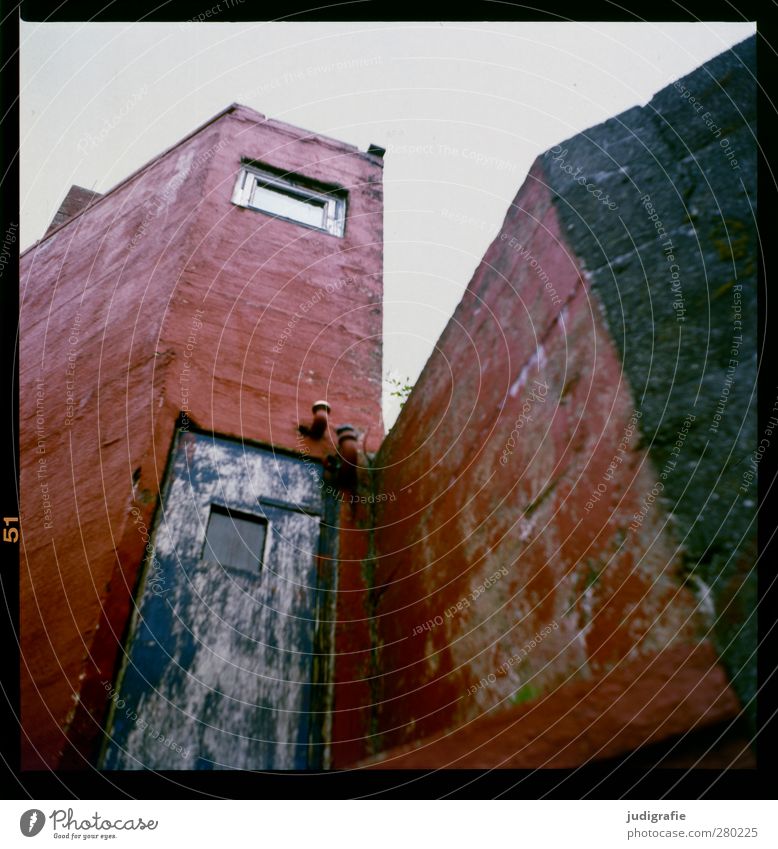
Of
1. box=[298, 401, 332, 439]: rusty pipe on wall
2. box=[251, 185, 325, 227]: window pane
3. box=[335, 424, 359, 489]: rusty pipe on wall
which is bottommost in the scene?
box=[335, 424, 359, 489]: rusty pipe on wall

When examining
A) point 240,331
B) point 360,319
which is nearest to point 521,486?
point 240,331

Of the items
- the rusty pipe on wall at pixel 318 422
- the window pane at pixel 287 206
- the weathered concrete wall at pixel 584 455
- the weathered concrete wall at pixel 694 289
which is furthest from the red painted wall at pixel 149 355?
the weathered concrete wall at pixel 694 289

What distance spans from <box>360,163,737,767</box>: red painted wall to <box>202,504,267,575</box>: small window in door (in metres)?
0.71

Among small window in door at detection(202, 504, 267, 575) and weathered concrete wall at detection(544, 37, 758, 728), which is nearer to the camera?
weathered concrete wall at detection(544, 37, 758, 728)

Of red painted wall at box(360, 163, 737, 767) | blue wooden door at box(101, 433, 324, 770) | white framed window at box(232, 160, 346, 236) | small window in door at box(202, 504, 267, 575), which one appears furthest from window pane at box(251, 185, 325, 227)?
small window in door at box(202, 504, 267, 575)

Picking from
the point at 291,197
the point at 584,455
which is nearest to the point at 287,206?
the point at 291,197

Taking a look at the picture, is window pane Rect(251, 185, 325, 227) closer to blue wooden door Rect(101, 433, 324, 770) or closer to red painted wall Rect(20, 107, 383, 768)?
red painted wall Rect(20, 107, 383, 768)

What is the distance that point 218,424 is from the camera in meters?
4.03

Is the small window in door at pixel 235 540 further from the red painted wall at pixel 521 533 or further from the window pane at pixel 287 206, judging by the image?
the window pane at pixel 287 206

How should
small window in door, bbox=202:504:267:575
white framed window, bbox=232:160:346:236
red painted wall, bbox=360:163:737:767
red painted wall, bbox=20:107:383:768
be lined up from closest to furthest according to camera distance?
red painted wall, bbox=360:163:737:767 < red painted wall, bbox=20:107:383:768 < small window in door, bbox=202:504:267:575 < white framed window, bbox=232:160:346:236

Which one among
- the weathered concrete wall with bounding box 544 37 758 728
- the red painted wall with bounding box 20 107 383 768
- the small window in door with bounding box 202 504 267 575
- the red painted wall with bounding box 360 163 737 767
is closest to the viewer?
the weathered concrete wall with bounding box 544 37 758 728

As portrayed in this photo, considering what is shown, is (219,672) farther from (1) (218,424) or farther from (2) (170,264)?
(2) (170,264)

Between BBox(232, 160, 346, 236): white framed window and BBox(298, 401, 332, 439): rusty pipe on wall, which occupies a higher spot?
BBox(232, 160, 346, 236): white framed window

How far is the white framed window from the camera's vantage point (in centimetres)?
585
